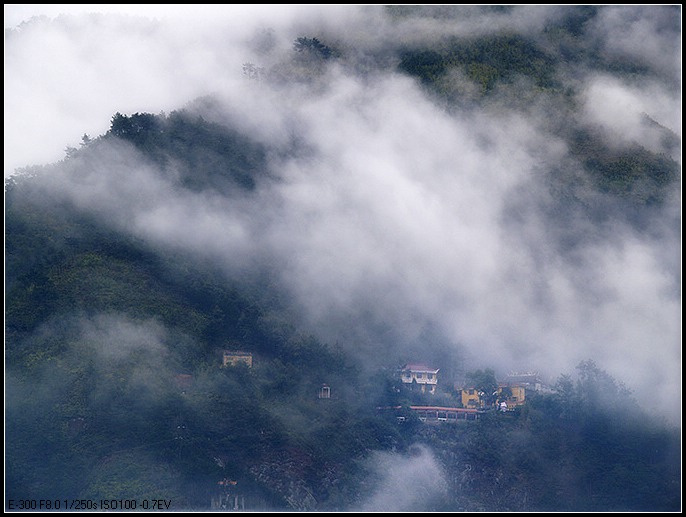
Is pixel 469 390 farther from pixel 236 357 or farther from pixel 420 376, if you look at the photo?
pixel 236 357

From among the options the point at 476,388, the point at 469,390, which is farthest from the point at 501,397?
the point at 469,390

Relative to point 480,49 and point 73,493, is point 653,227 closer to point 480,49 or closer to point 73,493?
point 480,49

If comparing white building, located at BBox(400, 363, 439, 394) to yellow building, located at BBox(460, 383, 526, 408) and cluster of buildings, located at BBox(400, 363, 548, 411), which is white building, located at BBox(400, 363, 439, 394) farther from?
yellow building, located at BBox(460, 383, 526, 408)

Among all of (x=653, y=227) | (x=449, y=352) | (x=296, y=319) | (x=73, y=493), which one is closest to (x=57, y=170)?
(x=296, y=319)

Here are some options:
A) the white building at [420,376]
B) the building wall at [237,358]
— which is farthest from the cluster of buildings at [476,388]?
the building wall at [237,358]

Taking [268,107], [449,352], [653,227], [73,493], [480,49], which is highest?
[480,49]

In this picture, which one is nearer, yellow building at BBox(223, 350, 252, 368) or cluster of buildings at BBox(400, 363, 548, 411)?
yellow building at BBox(223, 350, 252, 368)

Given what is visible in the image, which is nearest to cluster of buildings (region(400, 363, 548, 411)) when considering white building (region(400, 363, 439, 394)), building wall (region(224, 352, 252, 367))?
white building (region(400, 363, 439, 394))
